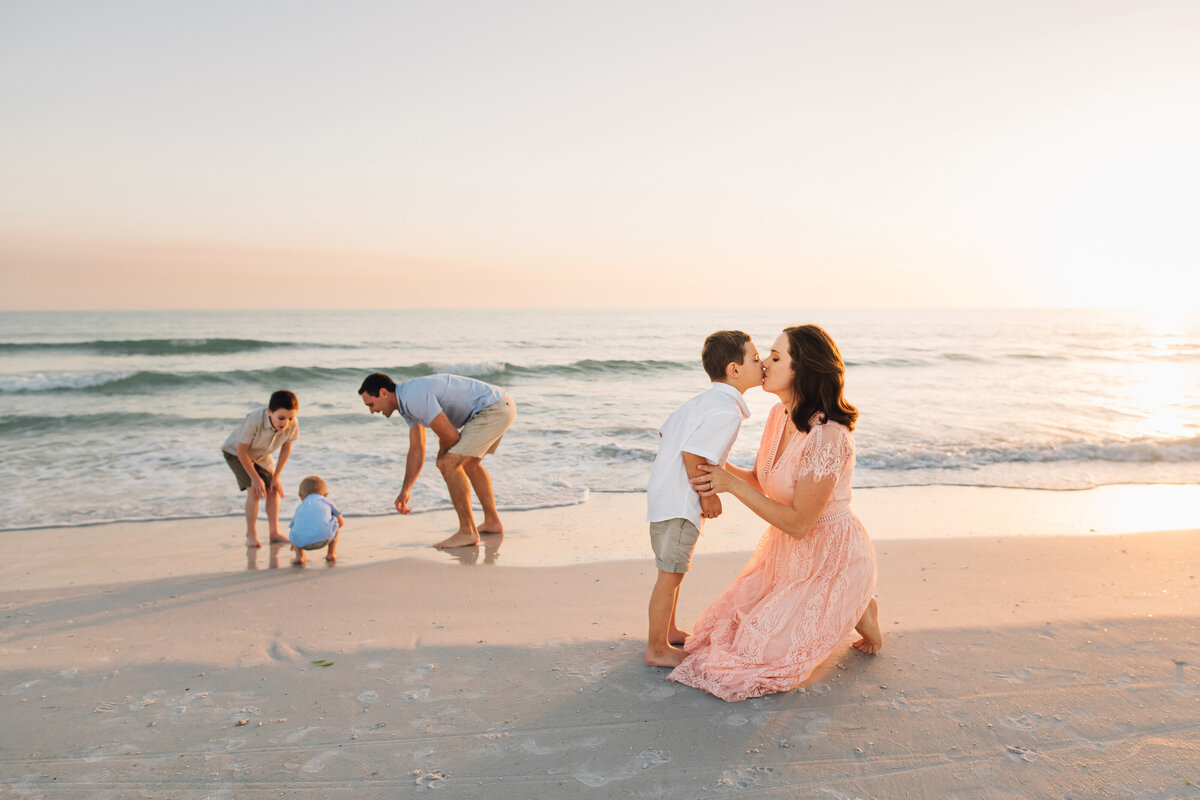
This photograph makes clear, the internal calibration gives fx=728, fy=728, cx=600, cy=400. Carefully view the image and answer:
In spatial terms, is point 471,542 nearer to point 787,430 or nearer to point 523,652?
point 523,652

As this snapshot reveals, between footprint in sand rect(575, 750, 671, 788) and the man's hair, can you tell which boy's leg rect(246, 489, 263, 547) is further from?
footprint in sand rect(575, 750, 671, 788)

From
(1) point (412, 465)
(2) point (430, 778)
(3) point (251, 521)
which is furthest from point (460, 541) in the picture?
(2) point (430, 778)

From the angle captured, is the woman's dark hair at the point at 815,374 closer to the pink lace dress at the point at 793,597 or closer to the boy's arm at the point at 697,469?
the pink lace dress at the point at 793,597

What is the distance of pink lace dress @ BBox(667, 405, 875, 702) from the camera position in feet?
10.9

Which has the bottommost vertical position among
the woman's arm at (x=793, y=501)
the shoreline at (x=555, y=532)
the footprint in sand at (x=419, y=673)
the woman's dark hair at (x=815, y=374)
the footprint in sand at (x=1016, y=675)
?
the shoreline at (x=555, y=532)

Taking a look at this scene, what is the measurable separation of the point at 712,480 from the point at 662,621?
79cm

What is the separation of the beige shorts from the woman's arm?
11.2 feet

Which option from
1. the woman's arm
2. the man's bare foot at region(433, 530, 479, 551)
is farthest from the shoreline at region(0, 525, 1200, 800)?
the man's bare foot at region(433, 530, 479, 551)

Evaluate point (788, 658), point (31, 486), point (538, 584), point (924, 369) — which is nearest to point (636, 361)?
point (924, 369)

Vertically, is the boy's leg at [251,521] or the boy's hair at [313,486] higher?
the boy's hair at [313,486]

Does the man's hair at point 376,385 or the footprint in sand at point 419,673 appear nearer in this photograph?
the footprint in sand at point 419,673

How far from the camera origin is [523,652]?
3.91 metres

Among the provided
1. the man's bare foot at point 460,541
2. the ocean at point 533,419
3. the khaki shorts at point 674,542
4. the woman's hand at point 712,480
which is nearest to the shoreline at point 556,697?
the khaki shorts at point 674,542

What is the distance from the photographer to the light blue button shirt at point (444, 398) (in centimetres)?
612
